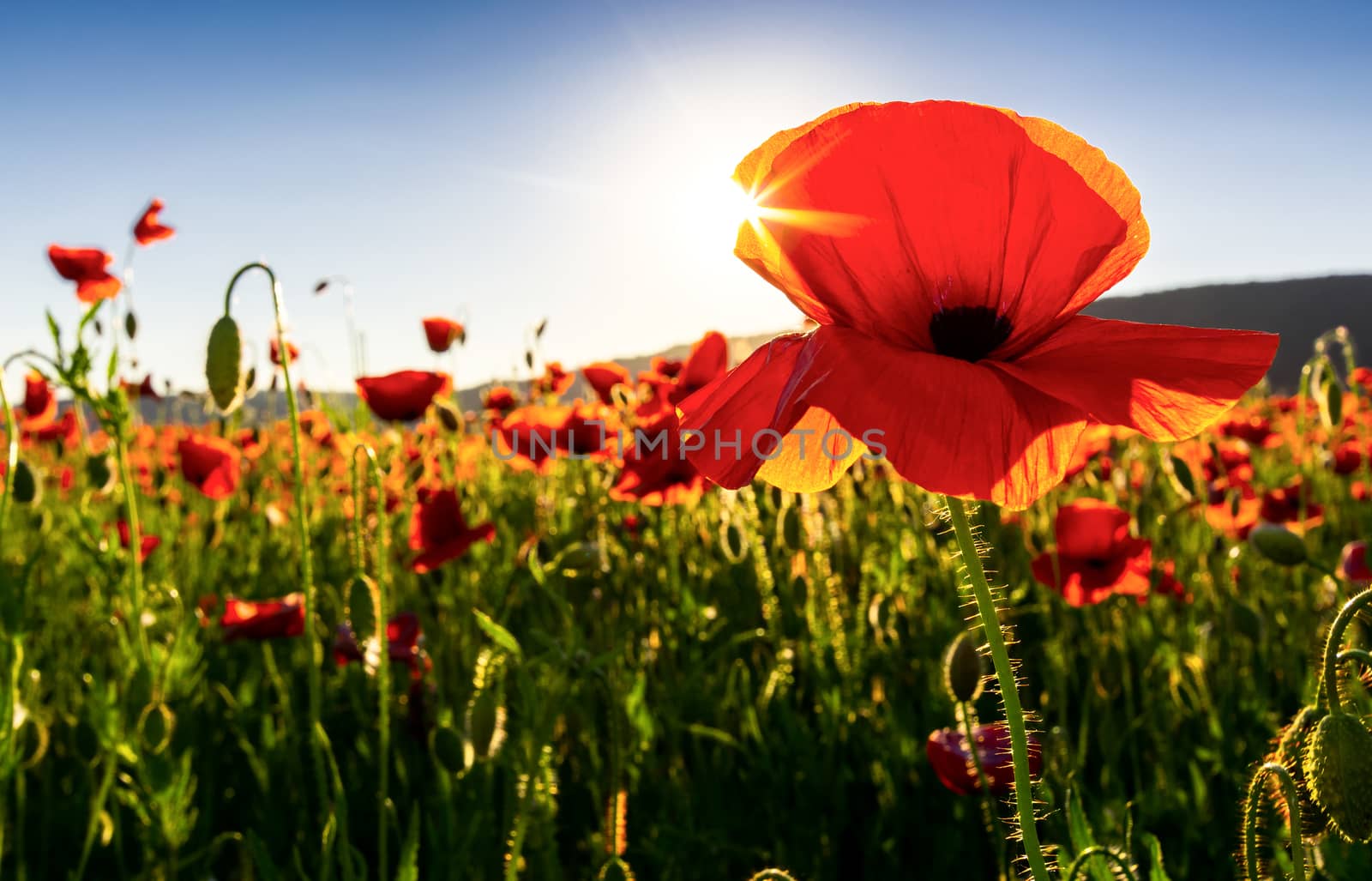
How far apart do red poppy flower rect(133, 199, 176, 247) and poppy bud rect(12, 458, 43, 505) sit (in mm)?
1740

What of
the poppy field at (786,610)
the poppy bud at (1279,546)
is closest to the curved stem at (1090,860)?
the poppy field at (786,610)

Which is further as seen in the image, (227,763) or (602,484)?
(602,484)

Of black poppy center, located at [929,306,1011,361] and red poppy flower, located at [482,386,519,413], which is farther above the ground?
red poppy flower, located at [482,386,519,413]

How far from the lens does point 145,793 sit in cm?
170

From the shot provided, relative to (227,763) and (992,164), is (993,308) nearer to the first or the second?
(992,164)

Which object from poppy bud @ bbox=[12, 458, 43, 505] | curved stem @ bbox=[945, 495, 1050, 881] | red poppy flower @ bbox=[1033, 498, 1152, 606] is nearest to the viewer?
curved stem @ bbox=[945, 495, 1050, 881]

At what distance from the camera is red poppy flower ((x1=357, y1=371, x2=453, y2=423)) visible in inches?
112

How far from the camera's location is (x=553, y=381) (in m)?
4.28

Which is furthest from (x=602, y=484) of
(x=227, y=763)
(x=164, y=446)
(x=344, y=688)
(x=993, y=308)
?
(x=164, y=446)

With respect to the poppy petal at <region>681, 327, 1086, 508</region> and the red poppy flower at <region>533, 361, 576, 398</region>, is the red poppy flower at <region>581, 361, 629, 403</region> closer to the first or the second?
the red poppy flower at <region>533, 361, 576, 398</region>

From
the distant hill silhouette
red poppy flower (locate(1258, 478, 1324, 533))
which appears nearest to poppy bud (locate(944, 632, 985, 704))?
red poppy flower (locate(1258, 478, 1324, 533))

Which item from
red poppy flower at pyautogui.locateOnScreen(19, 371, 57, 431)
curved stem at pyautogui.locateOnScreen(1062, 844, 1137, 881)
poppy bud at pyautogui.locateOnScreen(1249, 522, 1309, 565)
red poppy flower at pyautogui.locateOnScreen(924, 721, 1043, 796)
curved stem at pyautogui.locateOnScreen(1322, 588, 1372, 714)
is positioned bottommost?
red poppy flower at pyautogui.locateOnScreen(924, 721, 1043, 796)

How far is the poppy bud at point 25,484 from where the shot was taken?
1896mm

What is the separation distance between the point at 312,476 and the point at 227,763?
7.14 ft
